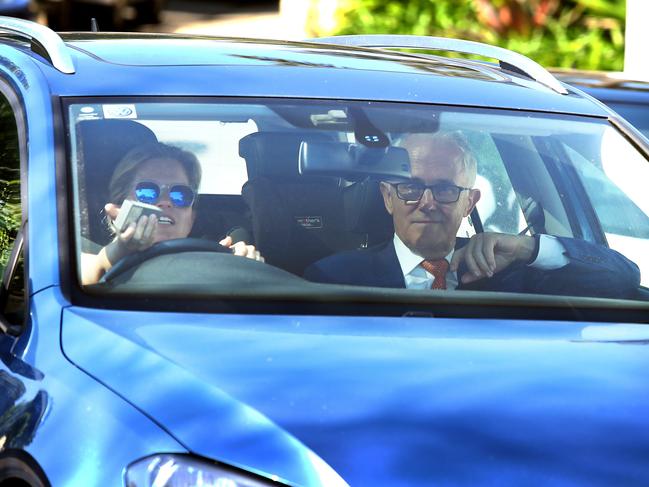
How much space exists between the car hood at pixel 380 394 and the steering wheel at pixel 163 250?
0.23 metres

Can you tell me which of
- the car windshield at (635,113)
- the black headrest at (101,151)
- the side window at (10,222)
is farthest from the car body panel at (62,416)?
the car windshield at (635,113)

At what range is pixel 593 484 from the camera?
2439mm

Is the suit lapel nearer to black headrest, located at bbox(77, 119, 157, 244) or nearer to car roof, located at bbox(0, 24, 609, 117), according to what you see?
car roof, located at bbox(0, 24, 609, 117)

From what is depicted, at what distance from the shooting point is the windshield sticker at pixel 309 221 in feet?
11.5

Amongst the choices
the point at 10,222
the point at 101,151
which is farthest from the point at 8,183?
the point at 101,151

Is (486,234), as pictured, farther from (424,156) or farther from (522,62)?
(522,62)

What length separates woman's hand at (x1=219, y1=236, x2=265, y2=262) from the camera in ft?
11.0

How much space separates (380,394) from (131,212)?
1.00m

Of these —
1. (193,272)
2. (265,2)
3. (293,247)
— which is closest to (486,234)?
(293,247)

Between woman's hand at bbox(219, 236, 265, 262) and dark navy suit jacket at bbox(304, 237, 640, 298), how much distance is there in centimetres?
14

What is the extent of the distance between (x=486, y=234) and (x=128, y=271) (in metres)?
1.02

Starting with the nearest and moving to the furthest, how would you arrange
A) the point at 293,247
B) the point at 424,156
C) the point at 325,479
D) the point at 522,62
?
the point at 325,479 < the point at 293,247 < the point at 424,156 < the point at 522,62

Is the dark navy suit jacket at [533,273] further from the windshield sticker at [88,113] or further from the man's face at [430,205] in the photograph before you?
the windshield sticker at [88,113]

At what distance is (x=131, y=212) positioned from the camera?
335 cm
